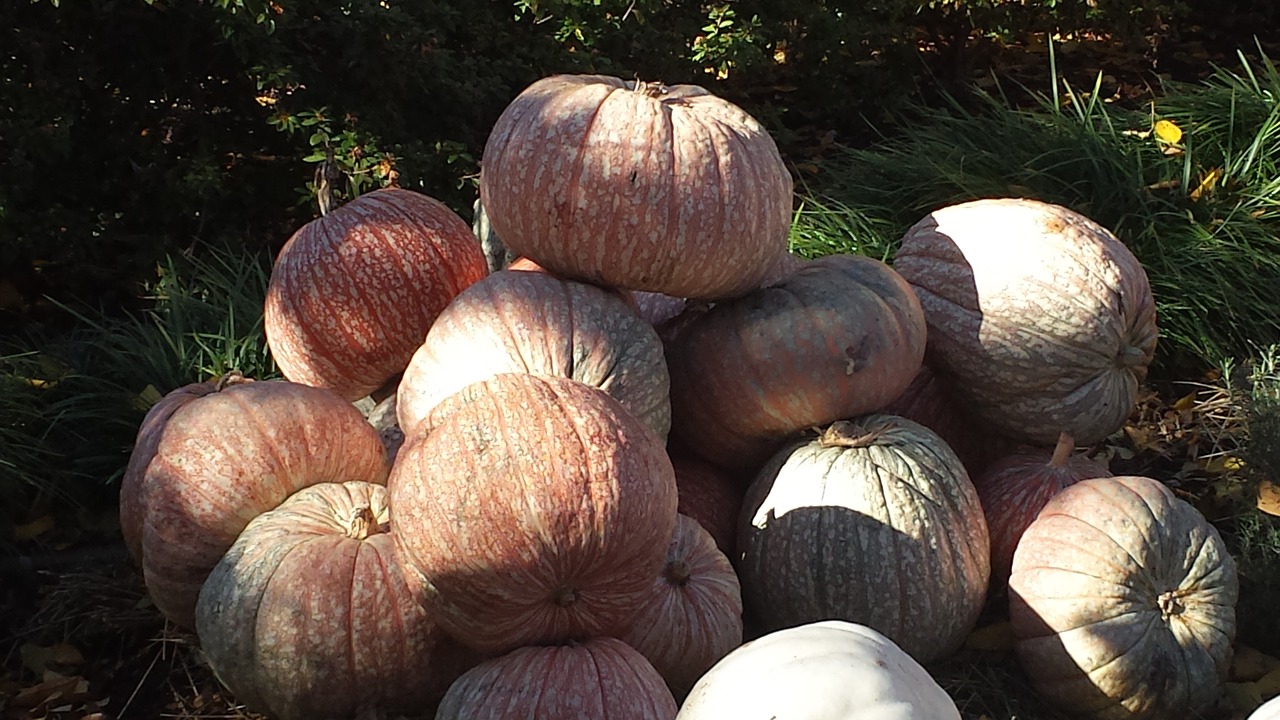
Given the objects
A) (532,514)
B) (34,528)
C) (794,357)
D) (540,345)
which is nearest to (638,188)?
(540,345)

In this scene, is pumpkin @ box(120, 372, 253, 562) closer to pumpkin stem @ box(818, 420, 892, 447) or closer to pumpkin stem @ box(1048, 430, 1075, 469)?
pumpkin stem @ box(818, 420, 892, 447)

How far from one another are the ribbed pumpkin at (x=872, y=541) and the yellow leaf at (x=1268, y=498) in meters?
1.07

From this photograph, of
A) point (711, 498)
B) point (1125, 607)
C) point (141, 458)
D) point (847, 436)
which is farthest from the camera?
point (711, 498)

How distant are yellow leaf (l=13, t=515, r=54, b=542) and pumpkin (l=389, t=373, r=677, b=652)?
1.85 metres

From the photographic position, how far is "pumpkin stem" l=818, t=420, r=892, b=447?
3.23 m

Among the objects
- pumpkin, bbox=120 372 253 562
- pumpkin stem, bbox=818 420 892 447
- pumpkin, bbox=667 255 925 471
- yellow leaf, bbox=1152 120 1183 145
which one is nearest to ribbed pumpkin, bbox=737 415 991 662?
pumpkin stem, bbox=818 420 892 447

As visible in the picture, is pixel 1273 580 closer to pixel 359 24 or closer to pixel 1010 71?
pixel 359 24

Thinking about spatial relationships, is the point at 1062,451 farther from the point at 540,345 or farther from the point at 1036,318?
the point at 540,345

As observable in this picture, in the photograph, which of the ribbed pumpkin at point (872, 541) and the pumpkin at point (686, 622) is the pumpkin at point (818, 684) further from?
the ribbed pumpkin at point (872, 541)

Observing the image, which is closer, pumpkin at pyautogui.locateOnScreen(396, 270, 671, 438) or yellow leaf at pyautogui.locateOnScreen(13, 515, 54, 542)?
pumpkin at pyautogui.locateOnScreen(396, 270, 671, 438)

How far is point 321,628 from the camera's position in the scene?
281cm

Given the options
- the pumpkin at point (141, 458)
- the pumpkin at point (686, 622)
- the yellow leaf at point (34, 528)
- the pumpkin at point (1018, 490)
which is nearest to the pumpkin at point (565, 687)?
the pumpkin at point (686, 622)

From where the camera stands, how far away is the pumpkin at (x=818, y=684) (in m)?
1.94

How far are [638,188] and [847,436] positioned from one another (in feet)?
2.76
